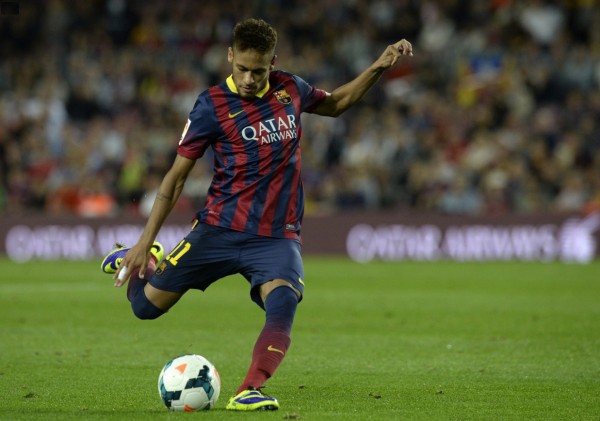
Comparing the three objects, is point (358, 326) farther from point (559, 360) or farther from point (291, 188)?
point (291, 188)

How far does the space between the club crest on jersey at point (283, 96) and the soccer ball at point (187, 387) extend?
173 cm

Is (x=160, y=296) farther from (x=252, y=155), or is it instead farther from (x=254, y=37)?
(x=254, y=37)

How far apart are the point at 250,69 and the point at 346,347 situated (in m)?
4.12

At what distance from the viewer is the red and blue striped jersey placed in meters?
6.90

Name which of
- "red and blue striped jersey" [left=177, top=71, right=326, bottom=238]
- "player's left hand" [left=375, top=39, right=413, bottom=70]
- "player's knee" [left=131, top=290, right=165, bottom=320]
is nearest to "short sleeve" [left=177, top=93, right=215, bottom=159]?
"red and blue striped jersey" [left=177, top=71, right=326, bottom=238]

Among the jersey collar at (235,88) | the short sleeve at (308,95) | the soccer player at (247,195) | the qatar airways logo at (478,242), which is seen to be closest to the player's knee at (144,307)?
the soccer player at (247,195)

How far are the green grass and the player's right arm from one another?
88 cm

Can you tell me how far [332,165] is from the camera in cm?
2405

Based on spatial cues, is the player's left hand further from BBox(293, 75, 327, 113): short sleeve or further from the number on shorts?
the number on shorts

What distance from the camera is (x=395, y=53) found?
7.02m

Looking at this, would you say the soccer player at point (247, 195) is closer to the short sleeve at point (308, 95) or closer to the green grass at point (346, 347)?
the short sleeve at point (308, 95)

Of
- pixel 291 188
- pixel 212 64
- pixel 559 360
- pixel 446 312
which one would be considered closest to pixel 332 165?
pixel 212 64

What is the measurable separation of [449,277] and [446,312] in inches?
196

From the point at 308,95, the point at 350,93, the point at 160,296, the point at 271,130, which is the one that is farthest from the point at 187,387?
the point at 350,93
